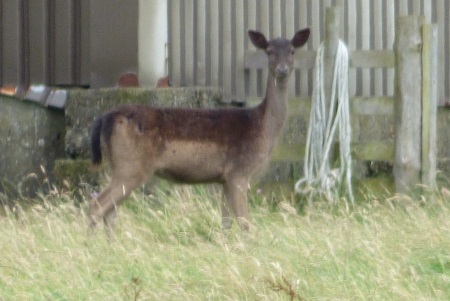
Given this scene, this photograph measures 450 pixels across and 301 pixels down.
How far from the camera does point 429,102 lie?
9.54 meters

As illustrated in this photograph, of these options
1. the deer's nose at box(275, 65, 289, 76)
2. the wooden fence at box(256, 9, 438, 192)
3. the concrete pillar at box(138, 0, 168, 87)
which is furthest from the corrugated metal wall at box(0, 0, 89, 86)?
the deer's nose at box(275, 65, 289, 76)

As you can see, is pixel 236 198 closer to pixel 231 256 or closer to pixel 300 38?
pixel 300 38

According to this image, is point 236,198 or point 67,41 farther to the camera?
point 67,41

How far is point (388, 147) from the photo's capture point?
958cm

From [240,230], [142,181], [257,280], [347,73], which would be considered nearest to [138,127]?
[142,181]

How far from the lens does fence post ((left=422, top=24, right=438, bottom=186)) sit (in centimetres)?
949

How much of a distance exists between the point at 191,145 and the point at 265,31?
199 centimetres

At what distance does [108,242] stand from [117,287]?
4.19 feet

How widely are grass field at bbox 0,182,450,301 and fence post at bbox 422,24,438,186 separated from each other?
647 millimetres

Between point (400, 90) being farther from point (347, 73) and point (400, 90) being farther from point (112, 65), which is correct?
point (112, 65)

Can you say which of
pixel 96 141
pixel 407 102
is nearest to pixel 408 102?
pixel 407 102

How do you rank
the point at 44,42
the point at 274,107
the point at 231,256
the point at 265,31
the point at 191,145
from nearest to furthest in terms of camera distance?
the point at 231,256
the point at 191,145
the point at 274,107
the point at 265,31
the point at 44,42

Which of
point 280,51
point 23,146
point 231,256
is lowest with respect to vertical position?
point 231,256

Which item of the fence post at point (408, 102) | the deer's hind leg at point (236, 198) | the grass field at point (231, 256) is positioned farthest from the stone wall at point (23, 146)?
the fence post at point (408, 102)
